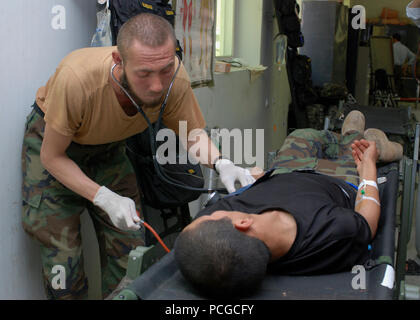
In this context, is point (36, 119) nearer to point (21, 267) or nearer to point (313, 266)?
point (21, 267)

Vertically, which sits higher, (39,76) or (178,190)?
(39,76)

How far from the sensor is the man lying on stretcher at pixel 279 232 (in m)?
1.25

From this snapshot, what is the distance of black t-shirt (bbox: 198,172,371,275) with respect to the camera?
4.76 ft

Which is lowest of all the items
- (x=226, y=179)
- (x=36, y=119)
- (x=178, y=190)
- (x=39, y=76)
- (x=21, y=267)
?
(x=21, y=267)

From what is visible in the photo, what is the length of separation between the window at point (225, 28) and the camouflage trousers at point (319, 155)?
69.1 inches

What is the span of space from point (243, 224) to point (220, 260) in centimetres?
17

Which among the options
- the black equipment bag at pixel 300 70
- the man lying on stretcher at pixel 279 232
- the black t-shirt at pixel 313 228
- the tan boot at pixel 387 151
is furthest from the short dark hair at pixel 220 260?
the black equipment bag at pixel 300 70

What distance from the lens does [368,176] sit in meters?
2.03

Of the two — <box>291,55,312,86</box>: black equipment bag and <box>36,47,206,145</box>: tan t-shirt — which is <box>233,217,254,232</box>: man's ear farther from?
<box>291,55,312,86</box>: black equipment bag

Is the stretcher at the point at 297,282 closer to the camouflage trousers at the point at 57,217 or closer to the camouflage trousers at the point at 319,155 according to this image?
the camouflage trousers at the point at 57,217

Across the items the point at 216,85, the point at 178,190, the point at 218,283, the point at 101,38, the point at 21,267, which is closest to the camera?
the point at 218,283

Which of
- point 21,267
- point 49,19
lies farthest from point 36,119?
point 21,267

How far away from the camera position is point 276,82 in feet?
17.3
